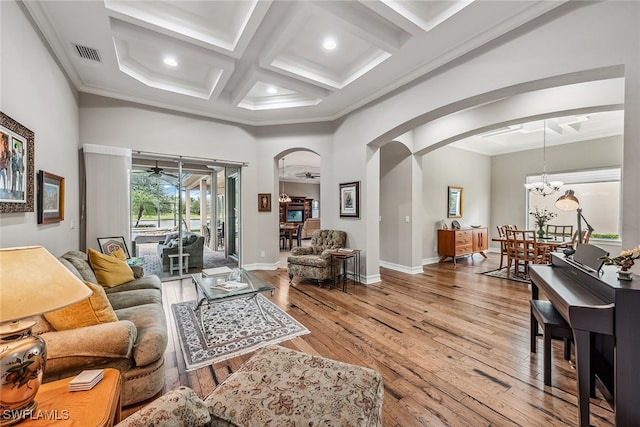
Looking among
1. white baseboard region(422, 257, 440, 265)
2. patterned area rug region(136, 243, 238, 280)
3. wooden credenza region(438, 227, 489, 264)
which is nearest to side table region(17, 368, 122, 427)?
patterned area rug region(136, 243, 238, 280)

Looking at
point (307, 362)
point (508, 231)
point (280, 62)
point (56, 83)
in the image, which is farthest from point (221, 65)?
point (508, 231)

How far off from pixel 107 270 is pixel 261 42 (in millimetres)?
3227

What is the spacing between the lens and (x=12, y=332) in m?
1.06

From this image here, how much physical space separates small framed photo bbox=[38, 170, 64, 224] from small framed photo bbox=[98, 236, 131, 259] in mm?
1011

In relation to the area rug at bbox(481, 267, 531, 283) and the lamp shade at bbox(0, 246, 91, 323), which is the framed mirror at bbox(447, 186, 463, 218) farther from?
the lamp shade at bbox(0, 246, 91, 323)

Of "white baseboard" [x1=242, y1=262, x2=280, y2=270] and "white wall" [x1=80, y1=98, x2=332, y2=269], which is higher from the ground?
"white wall" [x1=80, y1=98, x2=332, y2=269]

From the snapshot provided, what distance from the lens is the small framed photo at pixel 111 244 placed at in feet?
13.1

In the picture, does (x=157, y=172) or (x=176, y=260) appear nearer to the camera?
(x=157, y=172)

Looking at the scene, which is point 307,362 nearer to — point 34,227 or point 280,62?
point 34,227

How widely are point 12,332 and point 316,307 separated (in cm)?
294

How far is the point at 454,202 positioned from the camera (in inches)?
277

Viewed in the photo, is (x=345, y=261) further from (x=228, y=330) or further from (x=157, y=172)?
(x=157, y=172)

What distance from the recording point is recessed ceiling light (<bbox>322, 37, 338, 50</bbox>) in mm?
3117

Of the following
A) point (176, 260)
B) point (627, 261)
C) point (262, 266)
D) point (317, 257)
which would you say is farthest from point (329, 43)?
point (176, 260)
